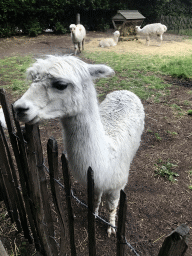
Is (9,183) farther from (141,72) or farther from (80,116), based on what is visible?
(141,72)

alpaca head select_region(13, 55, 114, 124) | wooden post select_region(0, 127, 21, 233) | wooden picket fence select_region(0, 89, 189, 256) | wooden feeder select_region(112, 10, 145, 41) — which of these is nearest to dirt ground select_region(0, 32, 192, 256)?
wooden post select_region(0, 127, 21, 233)

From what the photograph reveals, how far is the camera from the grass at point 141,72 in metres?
5.61

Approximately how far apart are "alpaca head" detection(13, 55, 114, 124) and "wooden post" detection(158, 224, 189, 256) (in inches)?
39.1

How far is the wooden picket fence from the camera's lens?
0.97 metres

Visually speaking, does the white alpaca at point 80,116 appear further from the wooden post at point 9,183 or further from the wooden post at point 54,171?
the wooden post at point 9,183

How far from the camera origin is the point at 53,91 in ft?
4.50

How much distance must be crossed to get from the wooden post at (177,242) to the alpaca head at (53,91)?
3.26ft

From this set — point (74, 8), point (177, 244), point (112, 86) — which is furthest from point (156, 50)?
point (177, 244)

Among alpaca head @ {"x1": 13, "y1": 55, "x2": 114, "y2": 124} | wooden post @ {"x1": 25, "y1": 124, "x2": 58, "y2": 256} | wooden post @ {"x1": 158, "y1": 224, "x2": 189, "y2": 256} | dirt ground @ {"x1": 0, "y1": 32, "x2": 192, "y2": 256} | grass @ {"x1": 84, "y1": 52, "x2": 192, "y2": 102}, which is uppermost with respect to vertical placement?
alpaca head @ {"x1": 13, "y1": 55, "x2": 114, "y2": 124}

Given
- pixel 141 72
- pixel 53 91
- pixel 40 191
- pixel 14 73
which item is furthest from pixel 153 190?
pixel 14 73

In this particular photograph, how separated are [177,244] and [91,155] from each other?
1025 mm

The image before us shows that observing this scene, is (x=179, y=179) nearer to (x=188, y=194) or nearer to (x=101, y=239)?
(x=188, y=194)

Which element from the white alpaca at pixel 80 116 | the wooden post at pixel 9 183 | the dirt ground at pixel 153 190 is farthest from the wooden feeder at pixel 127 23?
the wooden post at pixel 9 183

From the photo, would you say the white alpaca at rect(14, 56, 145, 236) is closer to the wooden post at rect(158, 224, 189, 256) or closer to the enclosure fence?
the wooden post at rect(158, 224, 189, 256)
